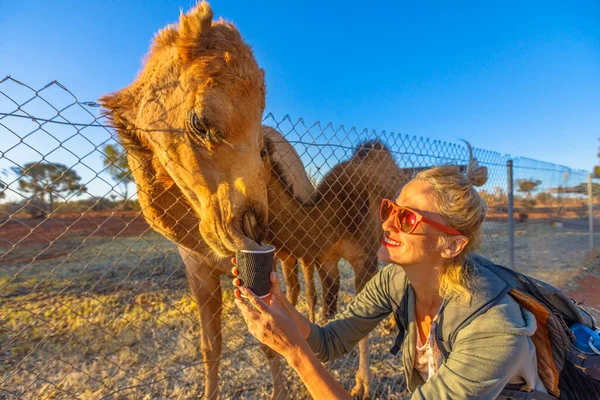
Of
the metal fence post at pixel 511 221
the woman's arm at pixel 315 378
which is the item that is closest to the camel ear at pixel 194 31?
the woman's arm at pixel 315 378

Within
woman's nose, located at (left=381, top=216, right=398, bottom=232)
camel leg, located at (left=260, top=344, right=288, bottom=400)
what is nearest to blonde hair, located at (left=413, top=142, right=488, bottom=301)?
woman's nose, located at (left=381, top=216, right=398, bottom=232)

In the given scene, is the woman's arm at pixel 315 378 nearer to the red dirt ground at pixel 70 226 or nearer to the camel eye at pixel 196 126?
the red dirt ground at pixel 70 226

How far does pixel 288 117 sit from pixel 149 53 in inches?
47.0

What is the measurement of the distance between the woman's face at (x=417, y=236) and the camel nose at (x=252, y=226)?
80cm

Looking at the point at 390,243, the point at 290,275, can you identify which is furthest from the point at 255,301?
the point at 290,275

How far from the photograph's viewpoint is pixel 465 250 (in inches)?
68.2

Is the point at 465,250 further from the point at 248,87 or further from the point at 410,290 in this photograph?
the point at 248,87

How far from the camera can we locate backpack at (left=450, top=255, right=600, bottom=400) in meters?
1.48

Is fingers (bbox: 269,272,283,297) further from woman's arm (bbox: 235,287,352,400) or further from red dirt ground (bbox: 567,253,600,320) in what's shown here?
red dirt ground (bbox: 567,253,600,320)

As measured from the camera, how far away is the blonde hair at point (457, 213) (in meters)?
1.62

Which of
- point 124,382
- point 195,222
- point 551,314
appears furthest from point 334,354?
point 124,382

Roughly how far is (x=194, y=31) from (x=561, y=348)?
2894 mm

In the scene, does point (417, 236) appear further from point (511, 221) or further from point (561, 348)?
point (511, 221)

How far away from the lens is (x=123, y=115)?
87.4 inches
